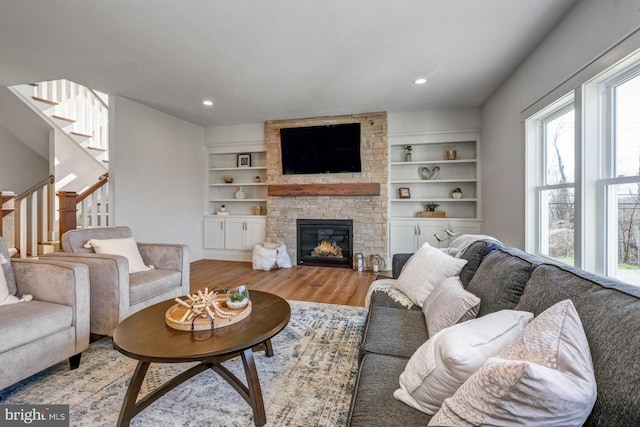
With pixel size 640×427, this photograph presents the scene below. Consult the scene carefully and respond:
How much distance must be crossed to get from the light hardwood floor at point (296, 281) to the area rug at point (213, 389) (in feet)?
3.77

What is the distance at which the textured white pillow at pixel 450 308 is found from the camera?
1.39 metres

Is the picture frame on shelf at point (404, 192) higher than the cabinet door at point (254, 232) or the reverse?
higher

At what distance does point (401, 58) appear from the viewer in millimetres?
2828

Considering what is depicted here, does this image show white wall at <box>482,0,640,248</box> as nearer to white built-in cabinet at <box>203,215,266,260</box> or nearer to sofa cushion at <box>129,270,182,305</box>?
sofa cushion at <box>129,270,182,305</box>

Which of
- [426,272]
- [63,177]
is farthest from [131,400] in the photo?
[63,177]

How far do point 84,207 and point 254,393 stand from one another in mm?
3771

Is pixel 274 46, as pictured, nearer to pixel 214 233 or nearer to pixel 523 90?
pixel 523 90

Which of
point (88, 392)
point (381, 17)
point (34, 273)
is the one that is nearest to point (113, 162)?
point (34, 273)

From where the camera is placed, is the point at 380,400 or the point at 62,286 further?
the point at 62,286

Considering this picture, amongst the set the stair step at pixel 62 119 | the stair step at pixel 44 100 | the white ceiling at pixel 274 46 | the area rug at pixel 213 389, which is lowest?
the area rug at pixel 213 389

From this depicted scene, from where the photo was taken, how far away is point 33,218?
3846mm

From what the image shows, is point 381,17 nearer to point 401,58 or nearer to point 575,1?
point 401,58

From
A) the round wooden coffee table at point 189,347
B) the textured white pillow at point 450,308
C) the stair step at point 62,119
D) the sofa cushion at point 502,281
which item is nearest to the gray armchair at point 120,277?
the round wooden coffee table at point 189,347

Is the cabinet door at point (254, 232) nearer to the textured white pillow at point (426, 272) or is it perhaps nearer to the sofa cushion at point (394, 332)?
the textured white pillow at point (426, 272)
